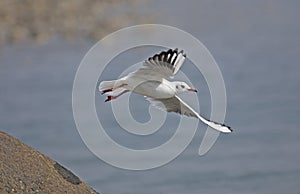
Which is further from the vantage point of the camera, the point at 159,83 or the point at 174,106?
the point at 174,106

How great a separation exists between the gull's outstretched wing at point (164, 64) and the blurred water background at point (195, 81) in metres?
3.17

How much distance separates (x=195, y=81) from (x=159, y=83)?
6731 millimetres

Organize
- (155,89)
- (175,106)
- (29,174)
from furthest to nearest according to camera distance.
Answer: (175,106), (155,89), (29,174)

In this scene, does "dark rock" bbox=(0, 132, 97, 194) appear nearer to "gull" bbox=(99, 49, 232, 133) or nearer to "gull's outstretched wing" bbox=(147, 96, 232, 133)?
"gull" bbox=(99, 49, 232, 133)

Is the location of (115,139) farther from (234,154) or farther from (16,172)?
(16,172)

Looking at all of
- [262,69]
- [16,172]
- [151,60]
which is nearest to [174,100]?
[151,60]

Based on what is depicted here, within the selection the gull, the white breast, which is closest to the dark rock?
the gull

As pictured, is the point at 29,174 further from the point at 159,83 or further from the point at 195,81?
the point at 195,81

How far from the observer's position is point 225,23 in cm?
2036

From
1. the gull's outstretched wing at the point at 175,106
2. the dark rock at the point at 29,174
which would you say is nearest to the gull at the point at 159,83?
the gull's outstretched wing at the point at 175,106

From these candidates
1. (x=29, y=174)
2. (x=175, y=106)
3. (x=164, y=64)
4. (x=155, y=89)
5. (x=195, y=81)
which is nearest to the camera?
(x=29, y=174)

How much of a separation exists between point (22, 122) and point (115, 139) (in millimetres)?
1831

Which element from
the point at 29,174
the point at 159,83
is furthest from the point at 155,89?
the point at 29,174

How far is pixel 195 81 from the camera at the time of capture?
15.0 metres
